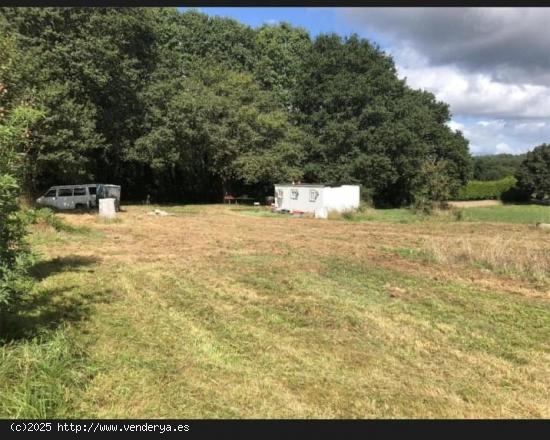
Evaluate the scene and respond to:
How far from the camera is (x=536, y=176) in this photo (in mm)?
65688

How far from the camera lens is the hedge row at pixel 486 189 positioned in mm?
62094

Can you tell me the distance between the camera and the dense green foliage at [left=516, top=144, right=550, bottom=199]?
65.6m

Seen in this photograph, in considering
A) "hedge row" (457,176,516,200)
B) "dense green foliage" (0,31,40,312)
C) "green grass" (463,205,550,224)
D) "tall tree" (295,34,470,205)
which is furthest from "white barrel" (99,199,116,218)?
"hedge row" (457,176,516,200)

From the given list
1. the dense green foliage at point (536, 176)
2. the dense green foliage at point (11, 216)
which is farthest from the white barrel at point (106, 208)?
the dense green foliage at point (536, 176)

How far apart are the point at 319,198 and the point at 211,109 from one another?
1053 cm

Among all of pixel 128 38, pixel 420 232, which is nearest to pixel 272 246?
pixel 420 232

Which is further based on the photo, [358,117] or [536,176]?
[536,176]

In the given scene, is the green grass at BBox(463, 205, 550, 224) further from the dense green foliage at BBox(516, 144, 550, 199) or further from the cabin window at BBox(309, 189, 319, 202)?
the dense green foliage at BBox(516, 144, 550, 199)

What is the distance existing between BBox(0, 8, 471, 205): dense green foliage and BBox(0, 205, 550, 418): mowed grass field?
16.1 meters

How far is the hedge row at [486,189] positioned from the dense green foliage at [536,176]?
1.36 m

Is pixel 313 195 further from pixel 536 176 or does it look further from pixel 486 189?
pixel 536 176

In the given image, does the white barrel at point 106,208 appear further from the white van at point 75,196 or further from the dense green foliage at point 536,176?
the dense green foliage at point 536,176

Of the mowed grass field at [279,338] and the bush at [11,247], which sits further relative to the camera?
the bush at [11,247]

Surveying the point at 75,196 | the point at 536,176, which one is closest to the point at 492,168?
the point at 536,176
